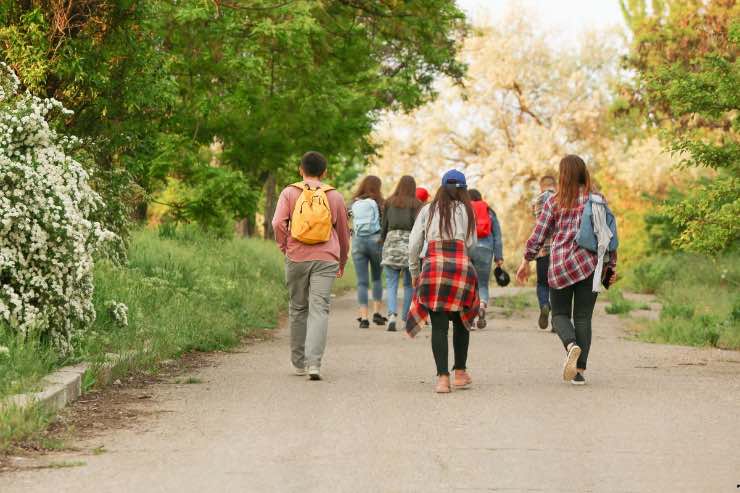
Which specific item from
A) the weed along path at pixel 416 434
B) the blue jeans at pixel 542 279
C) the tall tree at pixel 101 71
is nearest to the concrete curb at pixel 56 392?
the weed along path at pixel 416 434

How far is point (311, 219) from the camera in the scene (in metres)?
10.7

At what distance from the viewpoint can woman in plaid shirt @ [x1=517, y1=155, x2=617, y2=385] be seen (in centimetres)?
1036

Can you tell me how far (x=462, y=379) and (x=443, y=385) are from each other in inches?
14.8

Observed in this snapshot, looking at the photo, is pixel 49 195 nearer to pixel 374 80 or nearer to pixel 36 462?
pixel 36 462

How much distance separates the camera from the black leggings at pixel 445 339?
9844 millimetres

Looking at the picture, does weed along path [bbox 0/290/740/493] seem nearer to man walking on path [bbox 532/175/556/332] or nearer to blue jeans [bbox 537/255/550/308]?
man walking on path [bbox 532/175/556/332]

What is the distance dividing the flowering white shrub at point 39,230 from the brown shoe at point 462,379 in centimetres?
296

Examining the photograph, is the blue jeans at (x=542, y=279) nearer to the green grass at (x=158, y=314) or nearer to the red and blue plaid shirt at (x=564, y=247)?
the green grass at (x=158, y=314)

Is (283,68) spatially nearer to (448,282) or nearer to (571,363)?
(448,282)

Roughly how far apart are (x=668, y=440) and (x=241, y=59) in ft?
50.4

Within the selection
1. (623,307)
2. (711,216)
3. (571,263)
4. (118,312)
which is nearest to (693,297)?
(623,307)

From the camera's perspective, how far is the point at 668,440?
24.6 feet

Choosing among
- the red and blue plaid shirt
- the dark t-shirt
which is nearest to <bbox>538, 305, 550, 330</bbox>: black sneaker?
the dark t-shirt

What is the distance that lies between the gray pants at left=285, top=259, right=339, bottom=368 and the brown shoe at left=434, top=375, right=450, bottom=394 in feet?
4.22
